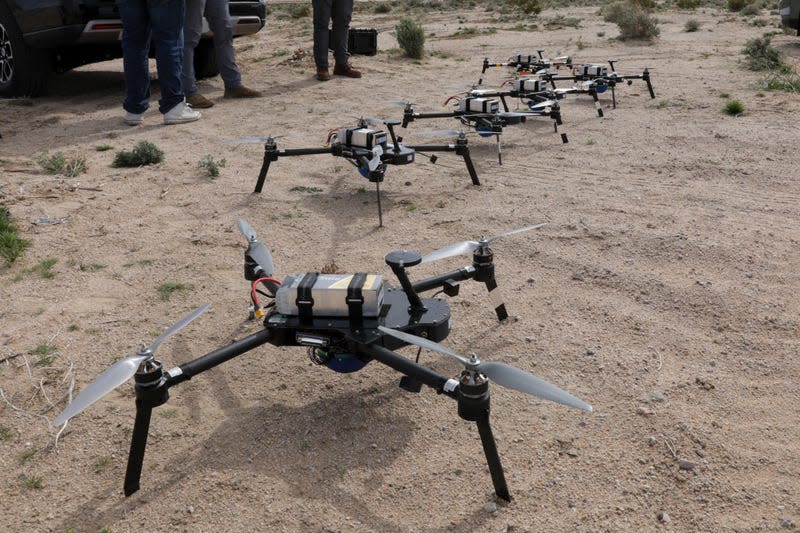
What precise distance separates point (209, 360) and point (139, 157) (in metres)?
4.29

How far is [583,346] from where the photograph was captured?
→ 11.0 feet

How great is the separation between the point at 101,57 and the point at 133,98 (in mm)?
2223

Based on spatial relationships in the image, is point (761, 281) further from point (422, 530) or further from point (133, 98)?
point (133, 98)

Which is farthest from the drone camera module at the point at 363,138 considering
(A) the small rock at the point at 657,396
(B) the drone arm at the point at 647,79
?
(B) the drone arm at the point at 647,79

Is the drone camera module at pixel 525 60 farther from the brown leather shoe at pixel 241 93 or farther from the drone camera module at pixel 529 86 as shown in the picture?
the brown leather shoe at pixel 241 93

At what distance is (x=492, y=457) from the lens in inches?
90.7

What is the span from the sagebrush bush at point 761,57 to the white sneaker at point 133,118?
890 cm

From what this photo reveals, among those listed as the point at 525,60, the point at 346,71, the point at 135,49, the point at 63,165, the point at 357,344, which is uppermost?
the point at 135,49

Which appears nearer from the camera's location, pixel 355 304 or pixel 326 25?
pixel 355 304

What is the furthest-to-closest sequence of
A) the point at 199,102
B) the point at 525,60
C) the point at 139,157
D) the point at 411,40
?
the point at 411,40, the point at 525,60, the point at 199,102, the point at 139,157

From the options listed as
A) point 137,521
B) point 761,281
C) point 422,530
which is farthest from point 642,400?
point 137,521

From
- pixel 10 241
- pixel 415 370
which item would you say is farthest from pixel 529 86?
pixel 415 370

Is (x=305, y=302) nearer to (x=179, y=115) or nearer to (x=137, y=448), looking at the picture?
(x=137, y=448)

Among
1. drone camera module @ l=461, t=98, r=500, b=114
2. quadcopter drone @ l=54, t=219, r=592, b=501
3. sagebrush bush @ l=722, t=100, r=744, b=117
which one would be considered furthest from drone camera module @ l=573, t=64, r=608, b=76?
quadcopter drone @ l=54, t=219, r=592, b=501
